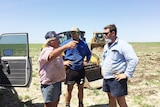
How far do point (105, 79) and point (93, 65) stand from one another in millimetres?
4262

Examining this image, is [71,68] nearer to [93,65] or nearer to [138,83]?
[93,65]

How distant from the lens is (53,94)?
4.30 m

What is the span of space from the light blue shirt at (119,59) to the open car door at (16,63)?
206 cm

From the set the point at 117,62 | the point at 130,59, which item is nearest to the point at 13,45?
the point at 117,62

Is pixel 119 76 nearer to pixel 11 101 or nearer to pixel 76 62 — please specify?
pixel 76 62

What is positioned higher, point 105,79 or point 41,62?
point 41,62

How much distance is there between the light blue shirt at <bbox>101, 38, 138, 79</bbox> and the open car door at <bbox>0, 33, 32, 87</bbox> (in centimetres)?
206

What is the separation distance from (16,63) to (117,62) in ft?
8.73

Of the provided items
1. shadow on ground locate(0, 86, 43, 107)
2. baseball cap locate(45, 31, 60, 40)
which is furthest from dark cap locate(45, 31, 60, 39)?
shadow on ground locate(0, 86, 43, 107)

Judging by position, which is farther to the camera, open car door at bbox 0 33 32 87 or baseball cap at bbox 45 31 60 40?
open car door at bbox 0 33 32 87

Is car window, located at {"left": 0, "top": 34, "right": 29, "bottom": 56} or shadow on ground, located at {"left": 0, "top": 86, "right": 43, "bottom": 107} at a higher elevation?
car window, located at {"left": 0, "top": 34, "right": 29, "bottom": 56}

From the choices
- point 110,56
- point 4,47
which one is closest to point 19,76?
point 4,47

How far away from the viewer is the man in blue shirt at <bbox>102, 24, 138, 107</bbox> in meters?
4.36

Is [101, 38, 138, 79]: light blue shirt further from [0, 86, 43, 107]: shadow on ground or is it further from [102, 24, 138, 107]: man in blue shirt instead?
[0, 86, 43, 107]: shadow on ground
